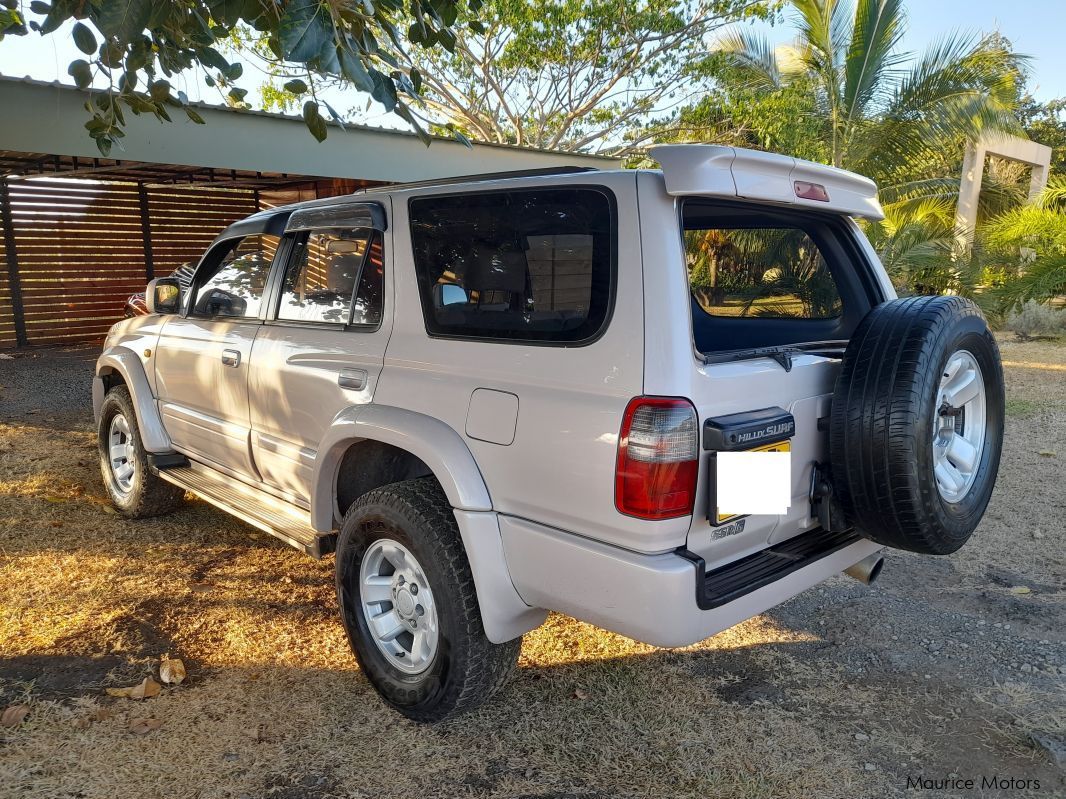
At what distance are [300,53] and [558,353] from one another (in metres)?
1.15

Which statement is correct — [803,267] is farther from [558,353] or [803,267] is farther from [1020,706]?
[1020,706]

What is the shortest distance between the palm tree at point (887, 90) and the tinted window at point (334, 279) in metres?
10.3

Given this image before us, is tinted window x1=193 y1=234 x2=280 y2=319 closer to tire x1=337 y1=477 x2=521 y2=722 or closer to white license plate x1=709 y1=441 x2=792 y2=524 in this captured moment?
tire x1=337 y1=477 x2=521 y2=722

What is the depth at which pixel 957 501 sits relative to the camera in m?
2.74

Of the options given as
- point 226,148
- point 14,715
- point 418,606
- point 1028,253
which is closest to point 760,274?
point 418,606

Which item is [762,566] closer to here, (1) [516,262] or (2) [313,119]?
(1) [516,262]

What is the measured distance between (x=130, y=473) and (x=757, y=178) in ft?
13.5

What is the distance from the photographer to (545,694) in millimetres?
3016

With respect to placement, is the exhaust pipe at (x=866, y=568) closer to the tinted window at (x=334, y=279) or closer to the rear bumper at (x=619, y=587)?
the rear bumper at (x=619, y=587)

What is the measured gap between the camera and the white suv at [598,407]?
7.24ft

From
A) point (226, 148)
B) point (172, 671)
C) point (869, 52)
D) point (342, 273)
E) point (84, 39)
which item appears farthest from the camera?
point (869, 52)

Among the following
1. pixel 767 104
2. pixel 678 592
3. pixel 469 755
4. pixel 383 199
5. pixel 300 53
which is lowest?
pixel 469 755

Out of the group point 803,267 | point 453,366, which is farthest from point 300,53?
point 803,267

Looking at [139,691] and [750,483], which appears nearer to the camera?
[750,483]
